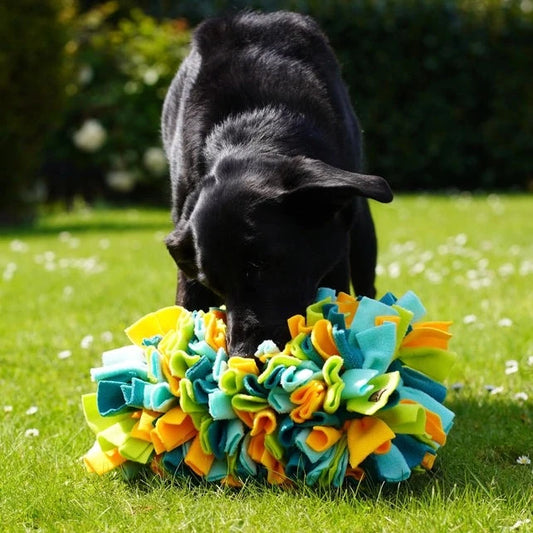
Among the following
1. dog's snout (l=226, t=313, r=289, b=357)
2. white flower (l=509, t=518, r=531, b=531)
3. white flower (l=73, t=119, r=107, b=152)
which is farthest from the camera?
white flower (l=73, t=119, r=107, b=152)

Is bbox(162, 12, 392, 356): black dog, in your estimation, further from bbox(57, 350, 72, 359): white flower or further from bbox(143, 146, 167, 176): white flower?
bbox(143, 146, 167, 176): white flower

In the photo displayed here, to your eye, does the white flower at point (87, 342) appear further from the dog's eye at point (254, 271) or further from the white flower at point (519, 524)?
the white flower at point (519, 524)

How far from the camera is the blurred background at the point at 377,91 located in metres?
11.5

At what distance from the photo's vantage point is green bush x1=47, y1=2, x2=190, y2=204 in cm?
1134

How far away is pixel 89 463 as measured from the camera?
2844mm

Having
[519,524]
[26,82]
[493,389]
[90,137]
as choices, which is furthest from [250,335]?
[90,137]

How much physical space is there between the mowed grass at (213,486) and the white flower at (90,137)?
10.2ft

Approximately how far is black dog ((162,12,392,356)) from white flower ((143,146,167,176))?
732cm

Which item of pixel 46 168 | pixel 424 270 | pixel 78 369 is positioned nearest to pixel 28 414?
pixel 78 369

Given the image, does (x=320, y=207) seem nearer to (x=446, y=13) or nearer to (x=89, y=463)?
(x=89, y=463)

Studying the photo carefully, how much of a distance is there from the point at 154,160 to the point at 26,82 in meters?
2.28

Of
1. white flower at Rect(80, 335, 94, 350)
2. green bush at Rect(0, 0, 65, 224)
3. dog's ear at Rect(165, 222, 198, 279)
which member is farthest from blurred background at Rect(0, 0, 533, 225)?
dog's ear at Rect(165, 222, 198, 279)

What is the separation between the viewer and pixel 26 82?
30.8 ft

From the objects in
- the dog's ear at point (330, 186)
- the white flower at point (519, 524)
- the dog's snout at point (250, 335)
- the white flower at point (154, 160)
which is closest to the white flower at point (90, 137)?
the white flower at point (154, 160)
